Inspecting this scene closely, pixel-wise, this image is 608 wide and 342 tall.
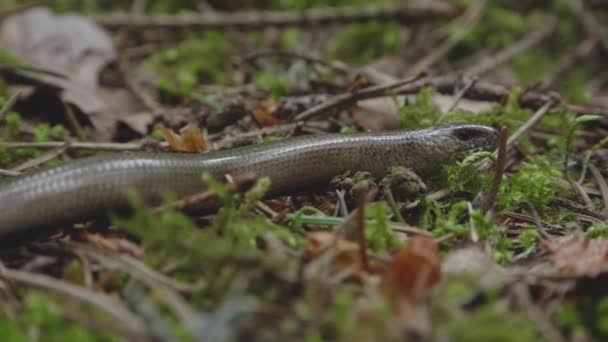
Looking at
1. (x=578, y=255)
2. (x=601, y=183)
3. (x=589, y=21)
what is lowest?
(x=601, y=183)

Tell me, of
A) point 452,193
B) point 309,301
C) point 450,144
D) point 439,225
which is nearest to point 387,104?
point 450,144

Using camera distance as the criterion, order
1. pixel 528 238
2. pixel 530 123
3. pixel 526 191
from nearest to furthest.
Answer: pixel 528 238 < pixel 526 191 < pixel 530 123

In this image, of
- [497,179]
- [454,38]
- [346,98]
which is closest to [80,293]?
[497,179]

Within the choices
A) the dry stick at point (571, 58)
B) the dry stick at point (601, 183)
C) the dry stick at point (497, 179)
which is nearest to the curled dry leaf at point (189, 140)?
the dry stick at point (497, 179)

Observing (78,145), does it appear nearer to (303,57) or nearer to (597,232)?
(303,57)

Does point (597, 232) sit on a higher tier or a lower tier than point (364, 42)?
lower

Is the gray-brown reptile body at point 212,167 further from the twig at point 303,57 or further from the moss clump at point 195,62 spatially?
the moss clump at point 195,62

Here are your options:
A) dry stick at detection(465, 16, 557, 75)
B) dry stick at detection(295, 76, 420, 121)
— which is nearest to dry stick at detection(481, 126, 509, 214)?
dry stick at detection(295, 76, 420, 121)
